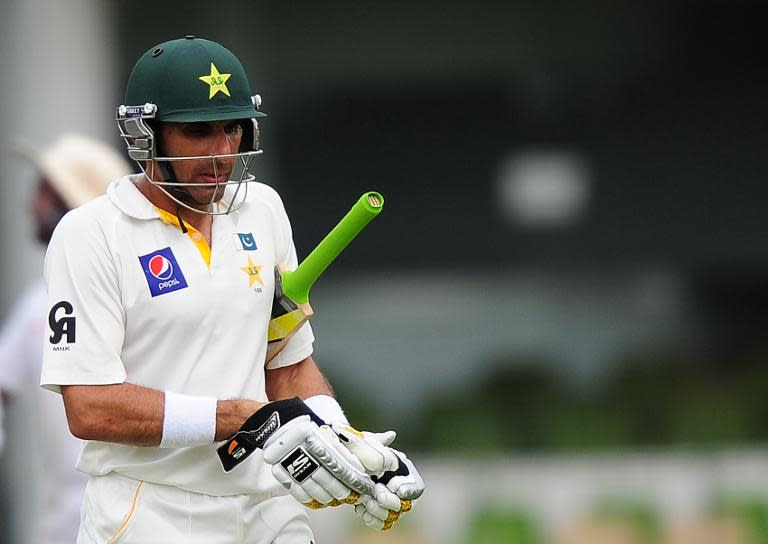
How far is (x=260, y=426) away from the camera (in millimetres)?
2771

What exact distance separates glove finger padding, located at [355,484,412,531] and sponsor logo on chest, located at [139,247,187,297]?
537 mm

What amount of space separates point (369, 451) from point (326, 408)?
30cm

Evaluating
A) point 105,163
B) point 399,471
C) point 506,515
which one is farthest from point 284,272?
point 506,515

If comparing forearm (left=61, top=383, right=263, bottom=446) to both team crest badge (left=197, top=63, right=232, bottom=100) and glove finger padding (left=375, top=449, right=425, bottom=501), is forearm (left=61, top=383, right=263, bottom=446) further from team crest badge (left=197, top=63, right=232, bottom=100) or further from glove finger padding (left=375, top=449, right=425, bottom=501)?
team crest badge (left=197, top=63, right=232, bottom=100)

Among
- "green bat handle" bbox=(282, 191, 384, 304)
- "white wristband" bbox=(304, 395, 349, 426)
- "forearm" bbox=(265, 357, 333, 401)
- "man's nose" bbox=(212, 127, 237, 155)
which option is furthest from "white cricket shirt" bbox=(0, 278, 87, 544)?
"man's nose" bbox=(212, 127, 237, 155)

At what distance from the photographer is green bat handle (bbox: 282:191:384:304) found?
Answer: 2873 mm

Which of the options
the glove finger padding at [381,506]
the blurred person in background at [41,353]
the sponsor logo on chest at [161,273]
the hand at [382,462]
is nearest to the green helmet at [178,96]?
the sponsor logo on chest at [161,273]

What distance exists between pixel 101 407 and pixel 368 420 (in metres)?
4.80

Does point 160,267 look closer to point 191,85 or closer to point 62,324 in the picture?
point 62,324

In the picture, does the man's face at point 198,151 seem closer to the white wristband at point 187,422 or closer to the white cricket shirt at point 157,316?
the white cricket shirt at point 157,316

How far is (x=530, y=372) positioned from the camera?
7781 millimetres

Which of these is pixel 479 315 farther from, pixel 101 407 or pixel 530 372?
pixel 101 407

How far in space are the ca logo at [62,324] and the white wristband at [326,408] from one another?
1.69ft

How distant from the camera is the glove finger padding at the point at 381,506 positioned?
2.81 metres
